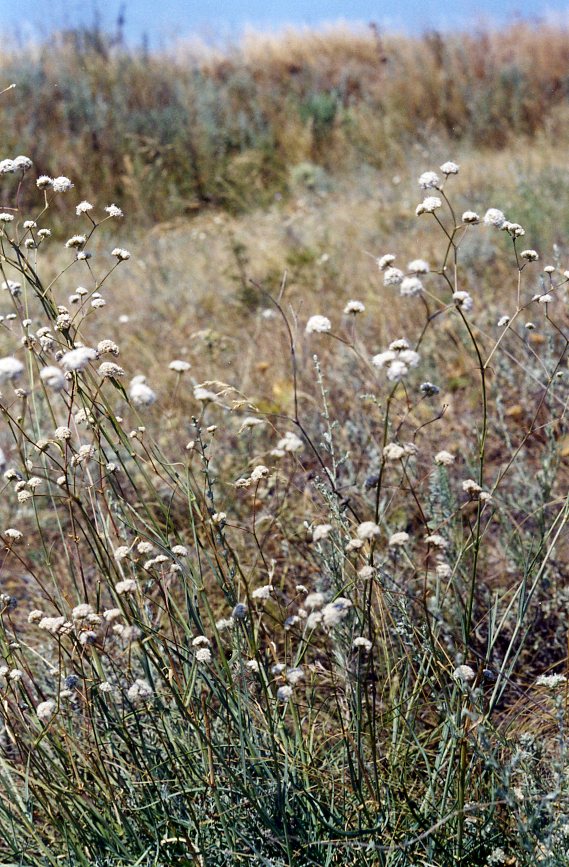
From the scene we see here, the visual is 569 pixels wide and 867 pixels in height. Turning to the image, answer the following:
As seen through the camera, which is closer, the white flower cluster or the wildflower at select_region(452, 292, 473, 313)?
the white flower cluster

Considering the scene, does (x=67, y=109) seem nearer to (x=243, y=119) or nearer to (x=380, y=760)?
(x=243, y=119)

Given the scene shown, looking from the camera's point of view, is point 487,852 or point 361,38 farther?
point 361,38

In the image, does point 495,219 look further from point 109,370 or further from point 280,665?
point 280,665

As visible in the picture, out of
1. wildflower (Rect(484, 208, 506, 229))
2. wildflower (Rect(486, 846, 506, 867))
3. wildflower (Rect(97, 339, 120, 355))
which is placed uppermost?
wildflower (Rect(484, 208, 506, 229))

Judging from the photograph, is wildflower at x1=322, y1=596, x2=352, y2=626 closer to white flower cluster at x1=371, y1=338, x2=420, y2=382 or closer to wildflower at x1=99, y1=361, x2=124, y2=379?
white flower cluster at x1=371, y1=338, x2=420, y2=382

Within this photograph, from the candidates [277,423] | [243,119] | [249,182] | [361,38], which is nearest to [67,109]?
[243,119]

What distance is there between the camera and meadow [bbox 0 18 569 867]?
1405mm

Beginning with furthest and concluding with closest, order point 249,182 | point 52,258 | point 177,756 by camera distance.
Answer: point 249,182 < point 52,258 < point 177,756

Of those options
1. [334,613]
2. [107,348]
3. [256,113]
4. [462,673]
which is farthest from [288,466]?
[256,113]

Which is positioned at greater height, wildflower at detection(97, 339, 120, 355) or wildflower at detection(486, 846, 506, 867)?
wildflower at detection(97, 339, 120, 355)

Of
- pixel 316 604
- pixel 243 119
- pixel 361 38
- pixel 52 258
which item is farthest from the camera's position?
pixel 361 38

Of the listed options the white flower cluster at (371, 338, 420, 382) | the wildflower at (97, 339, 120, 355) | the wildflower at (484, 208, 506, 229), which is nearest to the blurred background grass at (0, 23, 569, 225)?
the wildflower at (484, 208, 506, 229)

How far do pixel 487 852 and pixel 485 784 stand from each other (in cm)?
12

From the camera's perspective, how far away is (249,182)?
8.43 meters
